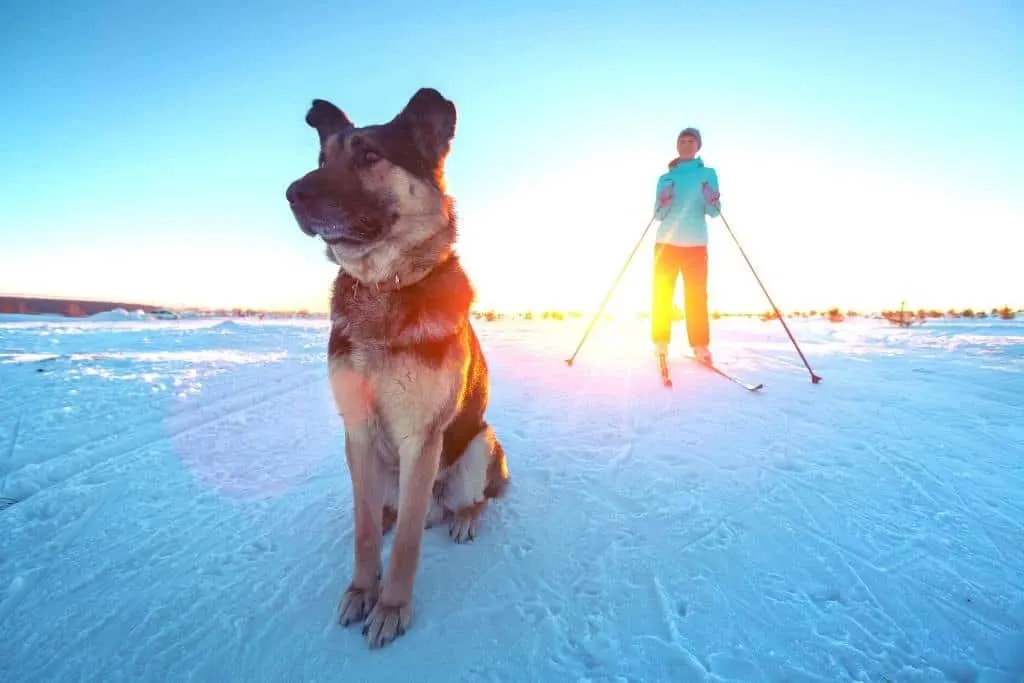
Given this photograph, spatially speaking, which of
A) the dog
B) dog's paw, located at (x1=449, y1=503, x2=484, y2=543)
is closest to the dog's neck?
the dog

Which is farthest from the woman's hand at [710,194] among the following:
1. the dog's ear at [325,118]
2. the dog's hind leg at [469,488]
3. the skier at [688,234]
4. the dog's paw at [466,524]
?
the dog's paw at [466,524]

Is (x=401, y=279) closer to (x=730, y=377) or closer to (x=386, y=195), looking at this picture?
(x=386, y=195)

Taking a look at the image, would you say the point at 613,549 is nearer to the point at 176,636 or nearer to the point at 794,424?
the point at 176,636

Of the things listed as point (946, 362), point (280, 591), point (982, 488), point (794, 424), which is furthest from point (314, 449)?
point (946, 362)

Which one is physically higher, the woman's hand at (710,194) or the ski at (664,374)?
the woman's hand at (710,194)

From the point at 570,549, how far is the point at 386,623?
1.04m

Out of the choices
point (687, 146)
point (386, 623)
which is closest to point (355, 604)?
point (386, 623)

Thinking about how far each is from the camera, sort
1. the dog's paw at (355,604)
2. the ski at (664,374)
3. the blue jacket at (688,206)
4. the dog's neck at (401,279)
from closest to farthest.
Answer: the dog's paw at (355,604)
the dog's neck at (401,279)
the ski at (664,374)
the blue jacket at (688,206)

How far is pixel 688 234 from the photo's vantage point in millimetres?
7066

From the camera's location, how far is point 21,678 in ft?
5.15

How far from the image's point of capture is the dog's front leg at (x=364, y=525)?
6.42 ft

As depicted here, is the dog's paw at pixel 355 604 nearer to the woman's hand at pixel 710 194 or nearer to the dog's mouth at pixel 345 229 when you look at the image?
the dog's mouth at pixel 345 229

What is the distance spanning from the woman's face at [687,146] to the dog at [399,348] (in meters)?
5.86

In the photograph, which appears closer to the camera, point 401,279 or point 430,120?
point 401,279
